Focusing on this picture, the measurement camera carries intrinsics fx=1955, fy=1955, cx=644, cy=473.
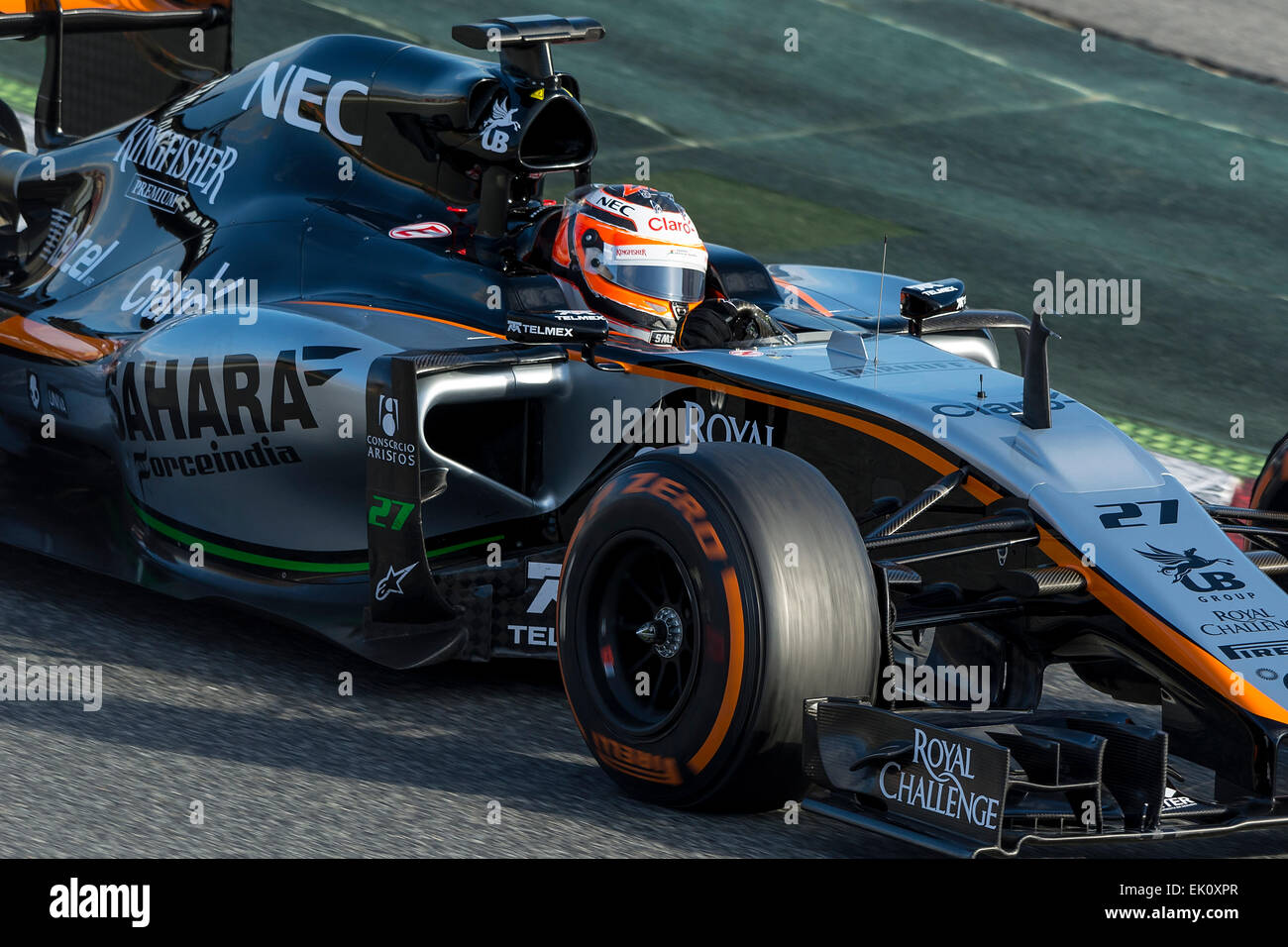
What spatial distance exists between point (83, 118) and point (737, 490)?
5.62 m

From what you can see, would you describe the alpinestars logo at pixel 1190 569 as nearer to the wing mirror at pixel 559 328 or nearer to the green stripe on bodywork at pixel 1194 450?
the wing mirror at pixel 559 328

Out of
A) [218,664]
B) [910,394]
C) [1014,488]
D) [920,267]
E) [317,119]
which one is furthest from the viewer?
[920,267]

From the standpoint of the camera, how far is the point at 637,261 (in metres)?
6.42

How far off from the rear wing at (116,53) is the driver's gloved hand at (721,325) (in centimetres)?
327

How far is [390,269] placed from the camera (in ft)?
22.2

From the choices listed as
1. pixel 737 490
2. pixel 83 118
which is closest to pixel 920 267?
pixel 83 118

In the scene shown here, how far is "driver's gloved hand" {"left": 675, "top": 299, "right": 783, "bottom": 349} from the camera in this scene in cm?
618

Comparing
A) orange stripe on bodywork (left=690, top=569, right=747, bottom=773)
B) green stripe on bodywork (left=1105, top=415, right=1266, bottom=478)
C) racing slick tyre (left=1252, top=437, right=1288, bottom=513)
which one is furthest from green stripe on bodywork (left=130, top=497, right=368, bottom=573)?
green stripe on bodywork (left=1105, top=415, right=1266, bottom=478)

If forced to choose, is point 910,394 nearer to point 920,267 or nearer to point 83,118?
point 83,118

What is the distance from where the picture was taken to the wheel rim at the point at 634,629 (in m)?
5.00

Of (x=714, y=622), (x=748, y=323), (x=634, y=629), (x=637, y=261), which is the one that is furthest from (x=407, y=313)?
(x=714, y=622)

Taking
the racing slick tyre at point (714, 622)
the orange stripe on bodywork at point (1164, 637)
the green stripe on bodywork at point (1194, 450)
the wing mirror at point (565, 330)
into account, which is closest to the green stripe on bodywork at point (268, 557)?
the wing mirror at point (565, 330)

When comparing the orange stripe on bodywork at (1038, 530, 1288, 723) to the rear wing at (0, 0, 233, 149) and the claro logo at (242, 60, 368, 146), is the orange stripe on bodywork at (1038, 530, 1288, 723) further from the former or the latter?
the rear wing at (0, 0, 233, 149)

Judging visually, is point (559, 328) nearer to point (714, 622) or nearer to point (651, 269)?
point (651, 269)
